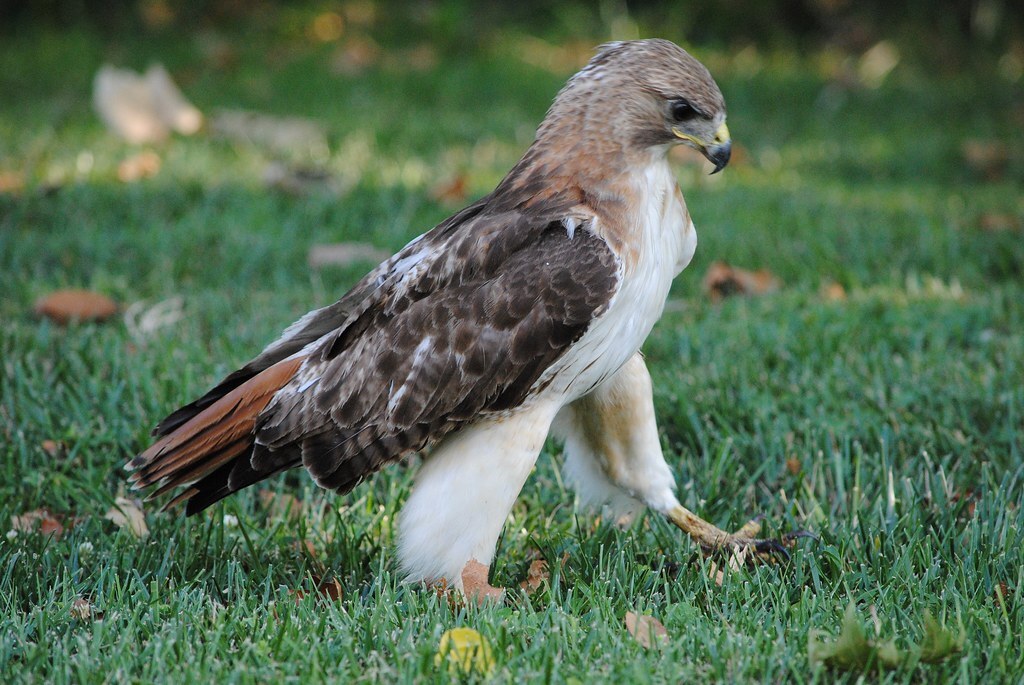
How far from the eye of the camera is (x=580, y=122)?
10.8 feet

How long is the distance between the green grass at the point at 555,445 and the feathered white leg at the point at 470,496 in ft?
0.43

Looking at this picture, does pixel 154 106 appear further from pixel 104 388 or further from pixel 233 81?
pixel 104 388

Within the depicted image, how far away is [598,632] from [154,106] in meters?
5.85

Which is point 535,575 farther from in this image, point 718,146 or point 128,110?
point 128,110

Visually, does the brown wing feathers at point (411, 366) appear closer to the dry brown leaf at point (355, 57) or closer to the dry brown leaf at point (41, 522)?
the dry brown leaf at point (41, 522)

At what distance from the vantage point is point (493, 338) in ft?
10.2

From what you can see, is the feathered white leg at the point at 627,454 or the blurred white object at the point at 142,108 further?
the blurred white object at the point at 142,108

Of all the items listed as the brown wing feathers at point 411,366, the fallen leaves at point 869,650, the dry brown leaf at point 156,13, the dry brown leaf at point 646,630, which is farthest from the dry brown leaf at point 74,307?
the dry brown leaf at point 156,13

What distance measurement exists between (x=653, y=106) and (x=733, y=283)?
2.37 metres

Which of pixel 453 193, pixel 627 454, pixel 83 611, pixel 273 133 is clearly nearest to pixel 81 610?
pixel 83 611

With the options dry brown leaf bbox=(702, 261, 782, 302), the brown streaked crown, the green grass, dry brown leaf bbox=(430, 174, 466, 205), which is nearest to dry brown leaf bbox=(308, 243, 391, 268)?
the green grass

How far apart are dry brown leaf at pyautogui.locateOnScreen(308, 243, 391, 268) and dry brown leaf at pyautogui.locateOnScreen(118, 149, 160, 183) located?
153 cm

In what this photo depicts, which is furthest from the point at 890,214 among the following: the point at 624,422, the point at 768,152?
the point at 624,422

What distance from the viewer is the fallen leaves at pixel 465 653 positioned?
2.61 meters
